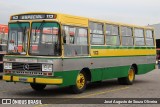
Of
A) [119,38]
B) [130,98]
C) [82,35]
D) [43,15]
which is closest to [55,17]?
[43,15]

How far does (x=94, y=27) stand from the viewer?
609 inches

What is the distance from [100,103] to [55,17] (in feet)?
10.6

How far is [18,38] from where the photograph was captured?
13781mm

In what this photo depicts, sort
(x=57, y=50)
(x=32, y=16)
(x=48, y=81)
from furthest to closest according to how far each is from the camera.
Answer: (x=32, y=16), (x=57, y=50), (x=48, y=81)

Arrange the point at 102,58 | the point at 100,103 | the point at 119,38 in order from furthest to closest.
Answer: the point at 119,38
the point at 102,58
the point at 100,103

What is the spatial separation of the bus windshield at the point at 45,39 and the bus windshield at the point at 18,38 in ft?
0.93

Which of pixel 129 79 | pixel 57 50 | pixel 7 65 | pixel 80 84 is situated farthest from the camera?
pixel 129 79

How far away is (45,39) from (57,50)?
56 centimetres

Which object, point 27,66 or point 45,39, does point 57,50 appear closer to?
point 45,39

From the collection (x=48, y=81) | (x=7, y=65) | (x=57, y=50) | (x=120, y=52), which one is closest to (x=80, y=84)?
(x=48, y=81)

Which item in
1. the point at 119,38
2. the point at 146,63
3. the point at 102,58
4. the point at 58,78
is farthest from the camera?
the point at 146,63

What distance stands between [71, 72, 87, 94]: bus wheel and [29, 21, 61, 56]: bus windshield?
1585 mm

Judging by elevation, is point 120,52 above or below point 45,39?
below

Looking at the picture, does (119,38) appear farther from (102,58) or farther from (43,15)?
(43,15)
